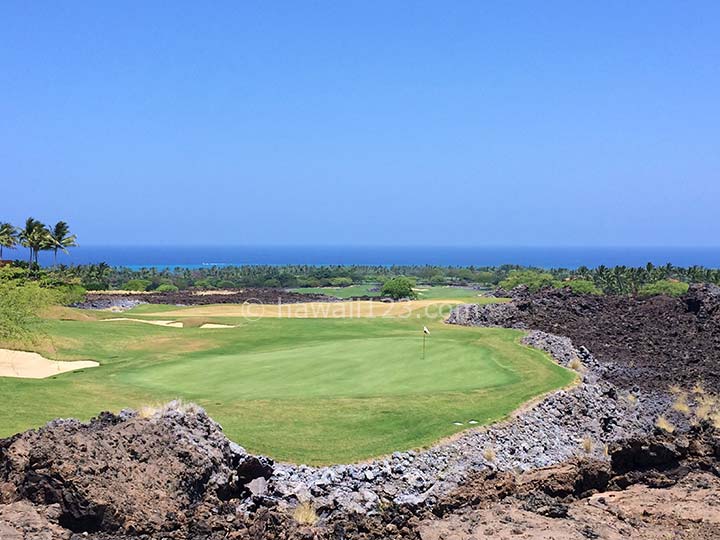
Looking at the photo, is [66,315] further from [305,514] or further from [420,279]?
[420,279]

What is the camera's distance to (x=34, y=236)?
62.8 metres

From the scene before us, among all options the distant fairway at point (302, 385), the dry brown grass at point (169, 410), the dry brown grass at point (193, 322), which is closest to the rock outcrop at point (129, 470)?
the dry brown grass at point (169, 410)

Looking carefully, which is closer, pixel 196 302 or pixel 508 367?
pixel 508 367

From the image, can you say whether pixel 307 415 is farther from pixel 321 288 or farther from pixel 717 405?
pixel 321 288

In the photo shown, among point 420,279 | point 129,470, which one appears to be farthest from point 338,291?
point 129,470

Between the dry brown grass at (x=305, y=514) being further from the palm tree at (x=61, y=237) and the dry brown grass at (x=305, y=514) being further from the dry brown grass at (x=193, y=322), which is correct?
the palm tree at (x=61, y=237)

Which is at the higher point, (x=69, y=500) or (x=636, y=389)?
(x=69, y=500)

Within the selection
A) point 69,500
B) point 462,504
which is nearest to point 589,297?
point 462,504

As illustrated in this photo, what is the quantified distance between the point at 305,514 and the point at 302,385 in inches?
394

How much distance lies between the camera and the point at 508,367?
25188 millimetres

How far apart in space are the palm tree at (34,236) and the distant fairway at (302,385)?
31.3 metres

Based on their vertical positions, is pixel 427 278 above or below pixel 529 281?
below

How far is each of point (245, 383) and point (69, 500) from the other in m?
12.4

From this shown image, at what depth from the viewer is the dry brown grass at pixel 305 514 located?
452 inches
